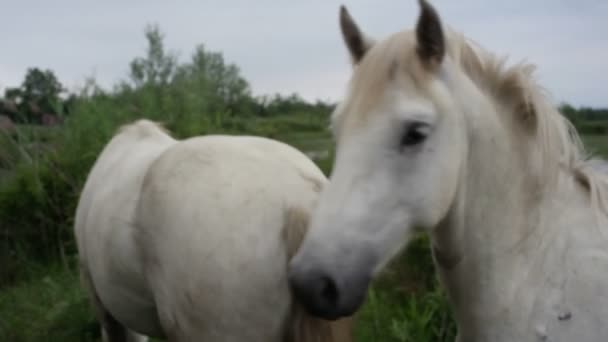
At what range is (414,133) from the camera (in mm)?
1714

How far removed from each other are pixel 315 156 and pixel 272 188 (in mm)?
4511

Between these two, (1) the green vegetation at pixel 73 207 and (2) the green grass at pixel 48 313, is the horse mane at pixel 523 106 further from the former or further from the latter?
(2) the green grass at pixel 48 313

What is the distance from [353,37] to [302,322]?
3.51ft

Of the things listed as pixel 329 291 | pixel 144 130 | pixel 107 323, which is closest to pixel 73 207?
pixel 107 323

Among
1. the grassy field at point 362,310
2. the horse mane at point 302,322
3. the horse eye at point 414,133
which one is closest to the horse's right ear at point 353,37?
the horse eye at point 414,133

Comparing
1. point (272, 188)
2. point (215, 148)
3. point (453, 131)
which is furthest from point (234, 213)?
point (453, 131)

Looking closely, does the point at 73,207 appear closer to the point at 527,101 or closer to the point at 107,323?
the point at 107,323

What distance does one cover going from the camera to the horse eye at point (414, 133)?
5.60ft

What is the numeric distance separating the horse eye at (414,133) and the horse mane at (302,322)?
528mm

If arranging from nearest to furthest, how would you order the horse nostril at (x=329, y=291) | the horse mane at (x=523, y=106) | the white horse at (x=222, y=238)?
1. the horse nostril at (x=329, y=291)
2. the horse mane at (x=523, y=106)
3. the white horse at (x=222, y=238)

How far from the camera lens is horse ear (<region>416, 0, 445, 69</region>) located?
5.72 ft

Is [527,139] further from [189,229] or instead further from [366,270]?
[189,229]

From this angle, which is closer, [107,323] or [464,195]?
[464,195]

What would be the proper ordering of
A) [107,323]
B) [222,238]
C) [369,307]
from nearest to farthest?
[222,238], [107,323], [369,307]
